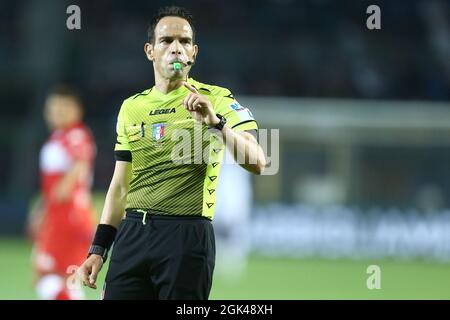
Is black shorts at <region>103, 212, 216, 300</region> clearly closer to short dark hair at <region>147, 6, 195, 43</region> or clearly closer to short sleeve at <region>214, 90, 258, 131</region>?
short sleeve at <region>214, 90, 258, 131</region>

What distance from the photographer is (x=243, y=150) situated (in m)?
3.84

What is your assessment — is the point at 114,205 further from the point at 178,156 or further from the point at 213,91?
the point at 213,91

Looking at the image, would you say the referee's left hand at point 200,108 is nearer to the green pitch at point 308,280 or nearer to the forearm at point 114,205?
the forearm at point 114,205

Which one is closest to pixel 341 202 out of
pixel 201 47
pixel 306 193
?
pixel 306 193

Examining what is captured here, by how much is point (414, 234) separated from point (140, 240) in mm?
10923

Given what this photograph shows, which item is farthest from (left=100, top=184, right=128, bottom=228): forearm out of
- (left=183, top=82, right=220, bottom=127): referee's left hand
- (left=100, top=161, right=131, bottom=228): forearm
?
(left=183, top=82, right=220, bottom=127): referee's left hand

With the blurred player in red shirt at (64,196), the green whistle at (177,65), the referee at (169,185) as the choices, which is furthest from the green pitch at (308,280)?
the green whistle at (177,65)

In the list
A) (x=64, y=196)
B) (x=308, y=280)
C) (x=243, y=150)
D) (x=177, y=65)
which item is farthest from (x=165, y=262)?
(x=308, y=280)

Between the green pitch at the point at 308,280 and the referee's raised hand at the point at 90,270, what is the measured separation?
478 centimetres

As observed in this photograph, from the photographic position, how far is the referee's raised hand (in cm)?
426

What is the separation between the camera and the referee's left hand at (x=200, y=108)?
3734mm

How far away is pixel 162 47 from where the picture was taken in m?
4.19

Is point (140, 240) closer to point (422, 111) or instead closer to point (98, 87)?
point (422, 111)

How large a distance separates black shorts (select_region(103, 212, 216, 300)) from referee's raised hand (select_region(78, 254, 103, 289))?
A: 0.15 metres
